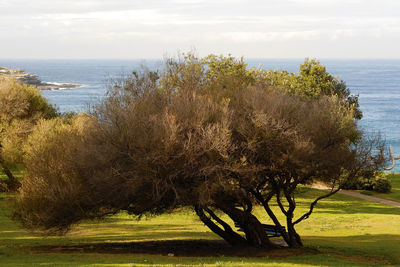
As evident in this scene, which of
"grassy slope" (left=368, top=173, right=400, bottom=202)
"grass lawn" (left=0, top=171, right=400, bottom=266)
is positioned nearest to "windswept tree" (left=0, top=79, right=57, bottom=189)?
"grass lawn" (left=0, top=171, right=400, bottom=266)

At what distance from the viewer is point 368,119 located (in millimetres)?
129875

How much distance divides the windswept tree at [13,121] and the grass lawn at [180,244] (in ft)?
16.7

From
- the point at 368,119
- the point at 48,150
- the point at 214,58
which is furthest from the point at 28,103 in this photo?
the point at 368,119

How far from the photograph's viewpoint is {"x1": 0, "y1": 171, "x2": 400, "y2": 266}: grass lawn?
20.8 meters

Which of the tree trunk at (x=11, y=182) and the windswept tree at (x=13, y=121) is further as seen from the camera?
the tree trunk at (x=11, y=182)

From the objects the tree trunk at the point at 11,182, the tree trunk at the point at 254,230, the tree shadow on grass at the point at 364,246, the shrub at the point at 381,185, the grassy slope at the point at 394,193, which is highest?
the tree trunk at the point at 254,230

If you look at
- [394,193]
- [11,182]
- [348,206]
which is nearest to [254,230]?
[348,206]

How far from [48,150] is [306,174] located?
1303 cm

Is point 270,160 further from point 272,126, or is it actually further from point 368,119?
point 368,119

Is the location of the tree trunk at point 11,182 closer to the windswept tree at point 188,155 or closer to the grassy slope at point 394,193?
the windswept tree at point 188,155

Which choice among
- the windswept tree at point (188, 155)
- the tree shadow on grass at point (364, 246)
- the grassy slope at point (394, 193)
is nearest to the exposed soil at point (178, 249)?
the windswept tree at point (188, 155)

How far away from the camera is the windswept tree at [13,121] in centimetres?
4300

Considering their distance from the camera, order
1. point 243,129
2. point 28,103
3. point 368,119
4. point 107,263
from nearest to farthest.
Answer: point 107,263, point 243,129, point 28,103, point 368,119

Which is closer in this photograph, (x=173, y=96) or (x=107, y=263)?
(x=107, y=263)
